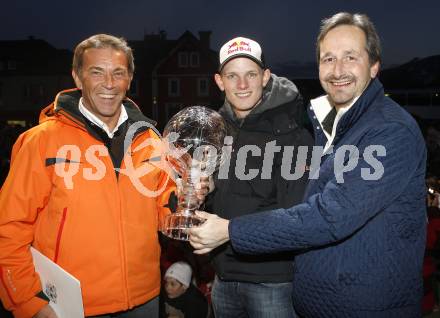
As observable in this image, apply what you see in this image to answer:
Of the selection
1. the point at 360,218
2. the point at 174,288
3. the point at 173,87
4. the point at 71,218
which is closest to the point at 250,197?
the point at 360,218

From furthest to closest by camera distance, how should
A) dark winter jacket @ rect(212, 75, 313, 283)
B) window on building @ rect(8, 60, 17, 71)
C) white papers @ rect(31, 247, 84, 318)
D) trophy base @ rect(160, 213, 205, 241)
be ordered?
window on building @ rect(8, 60, 17, 71) → dark winter jacket @ rect(212, 75, 313, 283) → trophy base @ rect(160, 213, 205, 241) → white papers @ rect(31, 247, 84, 318)

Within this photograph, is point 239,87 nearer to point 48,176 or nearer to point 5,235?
point 48,176

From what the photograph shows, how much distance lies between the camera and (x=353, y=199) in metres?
2.07

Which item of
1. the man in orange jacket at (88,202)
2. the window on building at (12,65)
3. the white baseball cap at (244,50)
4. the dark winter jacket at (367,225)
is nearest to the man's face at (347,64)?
the dark winter jacket at (367,225)

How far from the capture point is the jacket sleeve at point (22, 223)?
99.2 inches

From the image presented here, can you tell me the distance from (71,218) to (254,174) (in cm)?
130

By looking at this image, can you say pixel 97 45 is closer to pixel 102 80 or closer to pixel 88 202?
pixel 102 80

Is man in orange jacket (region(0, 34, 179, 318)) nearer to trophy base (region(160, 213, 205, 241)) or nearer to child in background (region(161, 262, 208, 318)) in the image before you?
trophy base (region(160, 213, 205, 241))

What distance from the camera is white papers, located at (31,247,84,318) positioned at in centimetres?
237

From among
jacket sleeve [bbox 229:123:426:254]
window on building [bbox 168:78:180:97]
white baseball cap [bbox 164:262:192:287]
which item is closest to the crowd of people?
jacket sleeve [bbox 229:123:426:254]

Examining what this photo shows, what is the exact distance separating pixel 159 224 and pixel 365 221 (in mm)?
1547

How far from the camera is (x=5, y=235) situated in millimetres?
2518

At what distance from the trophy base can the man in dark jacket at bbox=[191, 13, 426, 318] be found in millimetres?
365

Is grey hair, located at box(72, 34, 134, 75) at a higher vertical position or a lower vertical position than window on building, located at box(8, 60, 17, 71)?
lower
